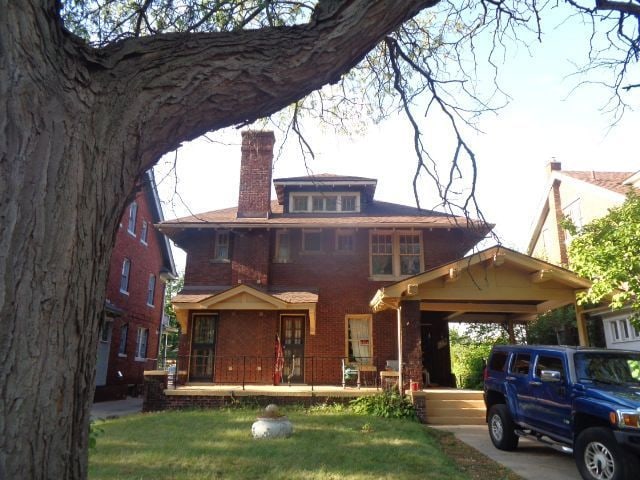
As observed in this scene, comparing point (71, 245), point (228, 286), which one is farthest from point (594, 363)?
point (228, 286)

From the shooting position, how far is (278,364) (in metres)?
16.0

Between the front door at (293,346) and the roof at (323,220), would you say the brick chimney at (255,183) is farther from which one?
the front door at (293,346)

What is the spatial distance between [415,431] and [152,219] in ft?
64.0

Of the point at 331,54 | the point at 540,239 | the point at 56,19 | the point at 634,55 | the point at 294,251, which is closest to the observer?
the point at 56,19

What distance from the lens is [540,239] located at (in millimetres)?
27438

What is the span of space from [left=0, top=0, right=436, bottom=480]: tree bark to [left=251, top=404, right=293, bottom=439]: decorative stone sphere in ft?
23.7

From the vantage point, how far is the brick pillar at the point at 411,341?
1277 cm

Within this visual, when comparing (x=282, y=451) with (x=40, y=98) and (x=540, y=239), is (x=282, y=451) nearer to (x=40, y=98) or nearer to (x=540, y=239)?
(x=40, y=98)

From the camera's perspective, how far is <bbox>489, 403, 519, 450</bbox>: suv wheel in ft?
28.4

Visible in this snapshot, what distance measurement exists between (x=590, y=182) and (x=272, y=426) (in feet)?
59.5

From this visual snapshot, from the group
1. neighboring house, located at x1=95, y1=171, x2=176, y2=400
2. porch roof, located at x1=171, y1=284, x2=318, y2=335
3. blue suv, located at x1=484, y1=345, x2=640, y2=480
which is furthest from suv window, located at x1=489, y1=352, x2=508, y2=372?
neighboring house, located at x1=95, y1=171, x2=176, y2=400

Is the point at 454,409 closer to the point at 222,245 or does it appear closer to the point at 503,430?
the point at 503,430

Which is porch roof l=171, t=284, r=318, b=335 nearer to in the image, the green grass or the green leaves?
the green grass

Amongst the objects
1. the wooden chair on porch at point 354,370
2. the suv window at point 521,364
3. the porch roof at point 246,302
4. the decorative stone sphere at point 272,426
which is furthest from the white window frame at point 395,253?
the decorative stone sphere at point 272,426
